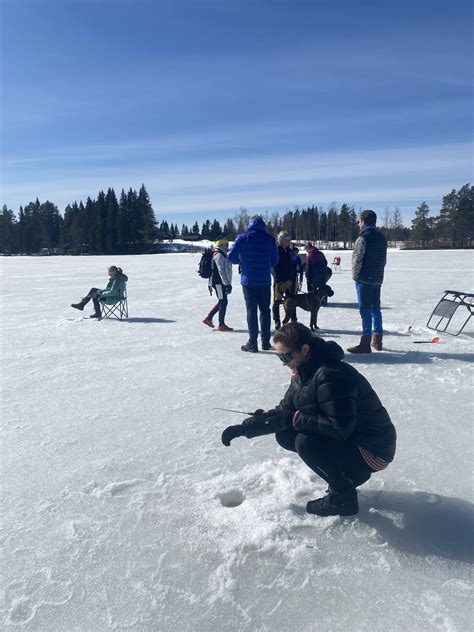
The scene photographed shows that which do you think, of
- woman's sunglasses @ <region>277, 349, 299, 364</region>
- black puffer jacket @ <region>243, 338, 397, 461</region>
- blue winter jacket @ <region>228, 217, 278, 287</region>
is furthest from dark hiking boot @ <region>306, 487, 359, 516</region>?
blue winter jacket @ <region>228, 217, 278, 287</region>

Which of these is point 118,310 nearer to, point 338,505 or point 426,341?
point 426,341

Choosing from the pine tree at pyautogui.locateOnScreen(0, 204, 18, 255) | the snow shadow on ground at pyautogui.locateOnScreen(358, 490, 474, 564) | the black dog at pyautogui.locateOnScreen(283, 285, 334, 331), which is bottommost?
the snow shadow on ground at pyautogui.locateOnScreen(358, 490, 474, 564)

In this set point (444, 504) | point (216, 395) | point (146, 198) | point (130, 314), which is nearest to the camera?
point (444, 504)

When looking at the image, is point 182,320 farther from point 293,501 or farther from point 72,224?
point 72,224

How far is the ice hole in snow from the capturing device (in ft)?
9.73

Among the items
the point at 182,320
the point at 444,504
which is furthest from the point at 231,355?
the point at 444,504

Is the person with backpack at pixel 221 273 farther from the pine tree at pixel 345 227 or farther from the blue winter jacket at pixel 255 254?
the pine tree at pixel 345 227

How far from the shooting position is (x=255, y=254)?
6.73 m

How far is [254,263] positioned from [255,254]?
14 cm

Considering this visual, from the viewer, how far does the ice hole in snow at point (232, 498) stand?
297cm

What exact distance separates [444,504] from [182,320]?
24.6ft

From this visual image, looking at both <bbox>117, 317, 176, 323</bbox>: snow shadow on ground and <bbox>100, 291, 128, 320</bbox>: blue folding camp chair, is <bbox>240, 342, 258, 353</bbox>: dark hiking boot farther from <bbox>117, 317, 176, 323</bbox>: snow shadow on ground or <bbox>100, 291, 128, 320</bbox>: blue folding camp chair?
<bbox>100, 291, 128, 320</bbox>: blue folding camp chair

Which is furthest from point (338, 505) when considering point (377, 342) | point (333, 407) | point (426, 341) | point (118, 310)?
point (118, 310)

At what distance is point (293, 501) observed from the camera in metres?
2.93
